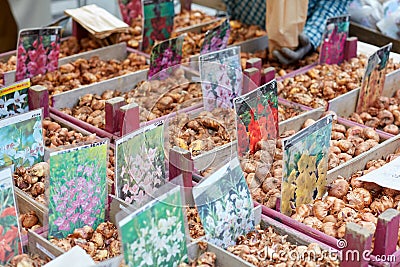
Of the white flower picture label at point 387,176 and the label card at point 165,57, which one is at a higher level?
the label card at point 165,57

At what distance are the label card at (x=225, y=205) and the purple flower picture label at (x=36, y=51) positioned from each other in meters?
1.22

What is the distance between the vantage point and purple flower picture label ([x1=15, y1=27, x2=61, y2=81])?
2.44m

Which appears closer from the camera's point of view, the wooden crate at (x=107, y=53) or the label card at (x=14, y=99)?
the label card at (x=14, y=99)

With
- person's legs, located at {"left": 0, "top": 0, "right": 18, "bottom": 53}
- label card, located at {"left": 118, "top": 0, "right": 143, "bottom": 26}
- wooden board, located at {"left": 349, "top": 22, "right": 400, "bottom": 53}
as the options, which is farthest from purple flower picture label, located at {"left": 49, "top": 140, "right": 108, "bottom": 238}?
person's legs, located at {"left": 0, "top": 0, "right": 18, "bottom": 53}

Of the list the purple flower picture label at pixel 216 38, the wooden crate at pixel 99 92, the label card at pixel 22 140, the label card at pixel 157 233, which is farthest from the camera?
the purple flower picture label at pixel 216 38

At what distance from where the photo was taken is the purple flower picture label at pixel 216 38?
2551 mm

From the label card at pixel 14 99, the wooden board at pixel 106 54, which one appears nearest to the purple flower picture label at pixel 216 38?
the wooden board at pixel 106 54

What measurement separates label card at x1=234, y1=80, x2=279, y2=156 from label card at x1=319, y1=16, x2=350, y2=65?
2.80 ft

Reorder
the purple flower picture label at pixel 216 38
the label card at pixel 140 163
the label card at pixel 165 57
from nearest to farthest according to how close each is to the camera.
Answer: the label card at pixel 140 163 < the label card at pixel 165 57 < the purple flower picture label at pixel 216 38

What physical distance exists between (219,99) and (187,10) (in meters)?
1.52

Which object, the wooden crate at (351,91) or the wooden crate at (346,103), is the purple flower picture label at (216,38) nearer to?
the wooden crate at (351,91)

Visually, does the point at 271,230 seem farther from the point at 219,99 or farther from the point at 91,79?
the point at 91,79

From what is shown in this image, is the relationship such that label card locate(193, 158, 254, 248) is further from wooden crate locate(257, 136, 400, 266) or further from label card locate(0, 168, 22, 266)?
label card locate(0, 168, 22, 266)

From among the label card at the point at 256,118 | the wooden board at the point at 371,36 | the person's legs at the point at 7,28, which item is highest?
the label card at the point at 256,118
